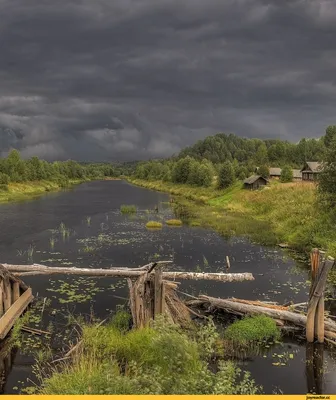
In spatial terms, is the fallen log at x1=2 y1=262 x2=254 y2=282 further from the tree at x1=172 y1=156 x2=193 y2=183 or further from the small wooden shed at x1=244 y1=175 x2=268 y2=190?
the tree at x1=172 y1=156 x2=193 y2=183

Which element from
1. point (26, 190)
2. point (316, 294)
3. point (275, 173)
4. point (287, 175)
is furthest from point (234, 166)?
point (316, 294)

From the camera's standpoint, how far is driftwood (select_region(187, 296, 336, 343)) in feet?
64.4

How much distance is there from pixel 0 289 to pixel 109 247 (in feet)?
68.3

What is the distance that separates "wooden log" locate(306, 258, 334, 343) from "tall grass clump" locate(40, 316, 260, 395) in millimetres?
4866

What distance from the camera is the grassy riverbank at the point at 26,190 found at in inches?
3727

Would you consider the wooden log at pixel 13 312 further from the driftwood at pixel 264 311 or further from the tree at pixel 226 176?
the tree at pixel 226 176

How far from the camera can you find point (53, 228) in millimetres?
51938

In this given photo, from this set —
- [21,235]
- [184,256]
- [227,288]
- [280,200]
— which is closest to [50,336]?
[227,288]

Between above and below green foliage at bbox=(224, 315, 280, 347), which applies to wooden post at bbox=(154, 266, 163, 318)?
above

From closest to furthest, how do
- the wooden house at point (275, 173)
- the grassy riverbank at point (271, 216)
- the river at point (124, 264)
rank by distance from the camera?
1. the river at point (124, 264)
2. the grassy riverbank at point (271, 216)
3. the wooden house at point (275, 173)

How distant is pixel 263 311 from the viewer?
67.8 feet

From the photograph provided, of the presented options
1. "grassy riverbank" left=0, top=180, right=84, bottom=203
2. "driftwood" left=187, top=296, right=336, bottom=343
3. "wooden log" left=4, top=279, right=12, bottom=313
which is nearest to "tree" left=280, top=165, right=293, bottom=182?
"grassy riverbank" left=0, top=180, right=84, bottom=203

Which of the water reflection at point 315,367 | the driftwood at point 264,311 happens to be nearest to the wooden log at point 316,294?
the water reflection at point 315,367

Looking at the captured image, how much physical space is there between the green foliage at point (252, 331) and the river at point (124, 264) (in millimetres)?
642
